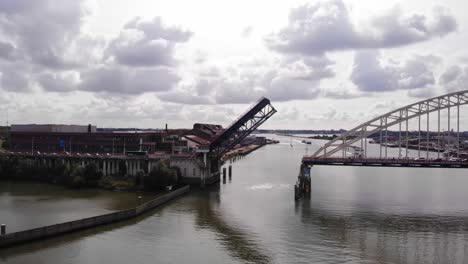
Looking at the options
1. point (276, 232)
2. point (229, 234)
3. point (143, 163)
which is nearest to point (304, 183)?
point (276, 232)

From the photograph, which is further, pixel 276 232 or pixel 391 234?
pixel 391 234

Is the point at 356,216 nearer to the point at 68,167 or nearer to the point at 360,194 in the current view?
the point at 360,194

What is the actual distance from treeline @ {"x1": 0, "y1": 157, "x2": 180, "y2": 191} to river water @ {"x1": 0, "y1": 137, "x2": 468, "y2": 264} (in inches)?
180

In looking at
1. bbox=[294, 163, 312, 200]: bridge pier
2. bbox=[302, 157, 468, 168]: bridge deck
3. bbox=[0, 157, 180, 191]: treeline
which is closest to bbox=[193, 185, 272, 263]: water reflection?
bbox=[0, 157, 180, 191]: treeline

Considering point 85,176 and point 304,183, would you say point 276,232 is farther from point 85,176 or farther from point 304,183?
point 85,176

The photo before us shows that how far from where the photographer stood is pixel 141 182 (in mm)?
55312

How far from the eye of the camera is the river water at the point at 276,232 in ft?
91.5

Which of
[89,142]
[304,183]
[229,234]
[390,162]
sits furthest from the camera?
[89,142]

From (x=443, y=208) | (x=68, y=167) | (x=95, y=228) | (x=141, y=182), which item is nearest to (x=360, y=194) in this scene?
(x=443, y=208)

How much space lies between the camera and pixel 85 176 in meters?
55.6

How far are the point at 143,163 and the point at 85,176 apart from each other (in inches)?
323

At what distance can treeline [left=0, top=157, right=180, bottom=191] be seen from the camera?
53.8 m

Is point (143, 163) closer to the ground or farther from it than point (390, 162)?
closer to the ground

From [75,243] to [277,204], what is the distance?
22.7 metres
